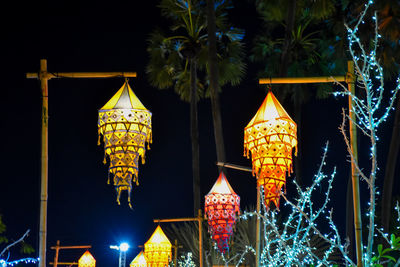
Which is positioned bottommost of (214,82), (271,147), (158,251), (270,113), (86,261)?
(86,261)

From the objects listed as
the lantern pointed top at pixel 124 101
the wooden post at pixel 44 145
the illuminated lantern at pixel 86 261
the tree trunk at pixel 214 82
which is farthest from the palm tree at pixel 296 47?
the wooden post at pixel 44 145

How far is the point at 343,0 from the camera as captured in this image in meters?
19.0

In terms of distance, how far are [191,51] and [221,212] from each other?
955 centimetres

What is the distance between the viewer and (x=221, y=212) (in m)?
13.0

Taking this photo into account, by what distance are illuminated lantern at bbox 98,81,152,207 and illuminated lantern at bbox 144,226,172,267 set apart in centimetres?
1111

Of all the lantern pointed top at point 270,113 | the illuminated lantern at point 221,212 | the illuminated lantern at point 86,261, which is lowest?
the illuminated lantern at point 86,261

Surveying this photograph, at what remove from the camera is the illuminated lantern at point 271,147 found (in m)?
6.71

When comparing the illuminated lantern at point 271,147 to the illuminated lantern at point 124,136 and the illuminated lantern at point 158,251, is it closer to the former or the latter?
the illuminated lantern at point 124,136

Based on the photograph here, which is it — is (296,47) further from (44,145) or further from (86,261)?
(44,145)

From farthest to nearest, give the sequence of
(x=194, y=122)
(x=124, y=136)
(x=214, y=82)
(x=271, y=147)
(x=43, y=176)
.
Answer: (x=194, y=122), (x=214, y=82), (x=271, y=147), (x=124, y=136), (x=43, y=176)

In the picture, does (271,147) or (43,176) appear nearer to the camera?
(43,176)

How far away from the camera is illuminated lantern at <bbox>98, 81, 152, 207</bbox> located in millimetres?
6582

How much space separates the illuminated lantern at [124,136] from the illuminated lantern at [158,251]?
36.5 feet

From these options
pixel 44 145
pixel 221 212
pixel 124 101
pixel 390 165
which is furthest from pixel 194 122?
pixel 44 145
